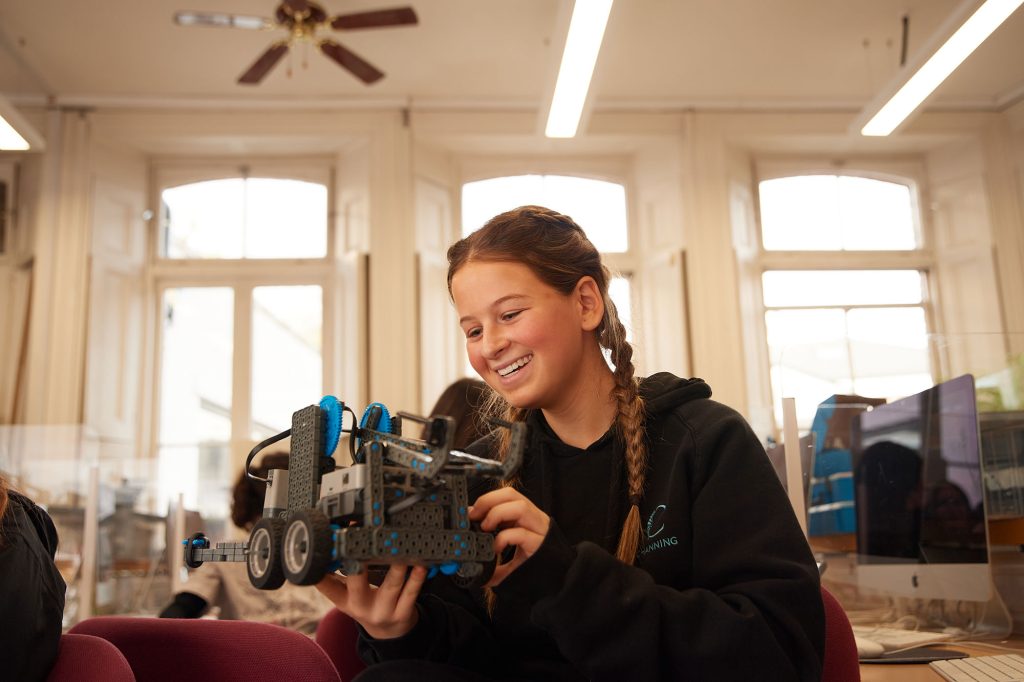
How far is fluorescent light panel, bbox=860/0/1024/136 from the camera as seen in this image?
4.38m

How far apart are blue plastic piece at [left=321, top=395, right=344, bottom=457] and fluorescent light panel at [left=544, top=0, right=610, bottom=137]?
3.40m

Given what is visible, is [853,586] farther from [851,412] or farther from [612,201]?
[612,201]

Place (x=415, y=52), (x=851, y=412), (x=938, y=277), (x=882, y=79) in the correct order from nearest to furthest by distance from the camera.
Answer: (x=851, y=412) → (x=415, y=52) → (x=882, y=79) → (x=938, y=277)

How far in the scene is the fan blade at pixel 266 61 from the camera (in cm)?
503

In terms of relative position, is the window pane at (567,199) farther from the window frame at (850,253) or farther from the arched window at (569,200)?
the window frame at (850,253)

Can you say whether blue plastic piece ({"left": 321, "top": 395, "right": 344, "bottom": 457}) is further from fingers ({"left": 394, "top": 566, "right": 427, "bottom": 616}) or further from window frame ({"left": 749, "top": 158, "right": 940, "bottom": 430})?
window frame ({"left": 749, "top": 158, "right": 940, "bottom": 430})

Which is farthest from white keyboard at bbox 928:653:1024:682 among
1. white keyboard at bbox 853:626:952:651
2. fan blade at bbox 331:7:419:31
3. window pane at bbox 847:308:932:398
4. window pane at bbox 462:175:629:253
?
window pane at bbox 462:175:629:253

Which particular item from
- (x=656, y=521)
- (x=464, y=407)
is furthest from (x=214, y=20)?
(x=656, y=521)

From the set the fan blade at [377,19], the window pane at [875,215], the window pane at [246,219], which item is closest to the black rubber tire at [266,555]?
the fan blade at [377,19]

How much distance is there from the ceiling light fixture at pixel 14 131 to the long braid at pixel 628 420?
156 inches

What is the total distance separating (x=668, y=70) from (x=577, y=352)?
5.23 meters

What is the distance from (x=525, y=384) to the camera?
1496mm

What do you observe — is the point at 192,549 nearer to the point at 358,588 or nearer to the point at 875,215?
the point at 358,588

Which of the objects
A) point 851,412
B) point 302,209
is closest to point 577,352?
point 851,412
